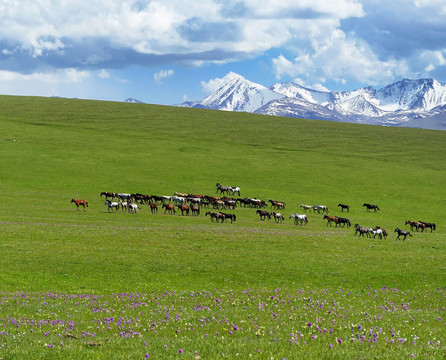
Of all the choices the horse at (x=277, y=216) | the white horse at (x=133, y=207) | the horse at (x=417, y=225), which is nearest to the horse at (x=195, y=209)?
the white horse at (x=133, y=207)

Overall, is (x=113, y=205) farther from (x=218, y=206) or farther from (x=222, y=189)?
(x=222, y=189)

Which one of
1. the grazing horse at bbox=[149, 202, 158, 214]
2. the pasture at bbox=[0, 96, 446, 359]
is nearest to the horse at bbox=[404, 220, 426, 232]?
the pasture at bbox=[0, 96, 446, 359]

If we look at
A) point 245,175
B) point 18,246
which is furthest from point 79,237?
point 245,175

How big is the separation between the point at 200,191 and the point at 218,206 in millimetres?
13090

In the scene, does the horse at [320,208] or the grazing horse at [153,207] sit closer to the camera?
the grazing horse at [153,207]

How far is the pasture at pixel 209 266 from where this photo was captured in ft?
39.9

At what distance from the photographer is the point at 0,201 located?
203ft

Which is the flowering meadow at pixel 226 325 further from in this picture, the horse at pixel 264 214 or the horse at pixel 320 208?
the horse at pixel 320 208

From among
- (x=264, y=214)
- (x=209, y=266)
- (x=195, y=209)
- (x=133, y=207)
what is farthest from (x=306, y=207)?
(x=209, y=266)

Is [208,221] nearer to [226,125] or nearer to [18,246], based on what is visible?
[18,246]

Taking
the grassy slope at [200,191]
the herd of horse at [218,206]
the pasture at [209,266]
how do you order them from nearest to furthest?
the pasture at [209,266] → the grassy slope at [200,191] → the herd of horse at [218,206]

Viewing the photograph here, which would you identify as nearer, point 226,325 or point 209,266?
point 226,325

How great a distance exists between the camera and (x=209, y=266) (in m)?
30.1

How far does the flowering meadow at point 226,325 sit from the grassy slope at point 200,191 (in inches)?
176
